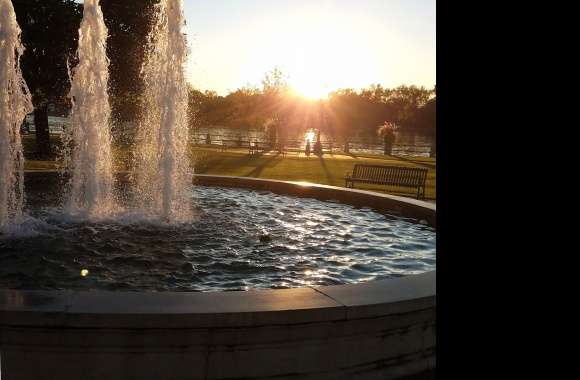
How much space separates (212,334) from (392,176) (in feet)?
37.7

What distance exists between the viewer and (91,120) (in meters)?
11.0

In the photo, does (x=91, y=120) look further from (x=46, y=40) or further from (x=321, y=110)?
(x=321, y=110)

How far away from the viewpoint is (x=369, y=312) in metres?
4.13

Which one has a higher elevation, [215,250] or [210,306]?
[210,306]

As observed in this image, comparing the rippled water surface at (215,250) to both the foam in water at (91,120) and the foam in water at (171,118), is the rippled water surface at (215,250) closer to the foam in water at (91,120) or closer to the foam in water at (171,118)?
the foam in water at (171,118)

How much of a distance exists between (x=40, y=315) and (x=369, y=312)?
7.46ft

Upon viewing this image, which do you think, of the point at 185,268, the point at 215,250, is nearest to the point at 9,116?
the point at 215,250

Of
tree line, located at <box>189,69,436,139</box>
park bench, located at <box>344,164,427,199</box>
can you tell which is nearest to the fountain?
park bench, located at <box>344,164,427,199</box>

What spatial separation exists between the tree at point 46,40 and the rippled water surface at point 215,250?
17.0 metres

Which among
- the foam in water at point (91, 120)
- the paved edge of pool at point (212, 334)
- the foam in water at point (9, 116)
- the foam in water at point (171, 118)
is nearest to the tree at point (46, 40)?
the foam in water at point (91, 120)

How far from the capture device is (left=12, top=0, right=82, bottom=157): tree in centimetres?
2411

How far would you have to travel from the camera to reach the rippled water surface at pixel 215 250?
6047 millimetres
